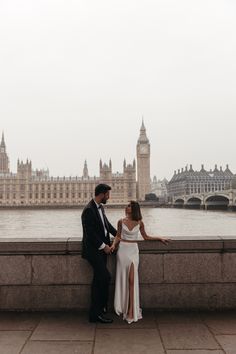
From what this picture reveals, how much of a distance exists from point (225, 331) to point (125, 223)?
4.27 ft

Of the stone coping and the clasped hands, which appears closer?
the clasped hands

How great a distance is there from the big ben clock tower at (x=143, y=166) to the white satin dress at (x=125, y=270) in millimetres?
108596

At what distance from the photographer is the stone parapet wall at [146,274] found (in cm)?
403

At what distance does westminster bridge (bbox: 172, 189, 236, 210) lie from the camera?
191ft

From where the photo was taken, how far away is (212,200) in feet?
235

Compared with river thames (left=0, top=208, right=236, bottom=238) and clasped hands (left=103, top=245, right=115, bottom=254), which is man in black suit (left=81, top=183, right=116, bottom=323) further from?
river thames (left=0, top=208, right=236, bottom=238)

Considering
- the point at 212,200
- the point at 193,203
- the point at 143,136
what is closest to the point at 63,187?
the point at 143,136

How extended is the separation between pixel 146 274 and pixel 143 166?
113003 millimetres

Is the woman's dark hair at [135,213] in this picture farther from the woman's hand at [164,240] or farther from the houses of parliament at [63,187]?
the houses of parliament at [63,187]

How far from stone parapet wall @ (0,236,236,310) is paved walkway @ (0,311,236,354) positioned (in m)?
0.16

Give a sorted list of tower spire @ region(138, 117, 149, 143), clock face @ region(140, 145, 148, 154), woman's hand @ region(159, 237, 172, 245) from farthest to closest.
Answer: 1. tower spire @ region(138, 117, 149, 143)
2. clock face @ region(140, 145, 148, 154)
3. woman's hand @ region(159, 237, 172, 245)

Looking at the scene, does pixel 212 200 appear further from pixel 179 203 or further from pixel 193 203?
pixel 179 203

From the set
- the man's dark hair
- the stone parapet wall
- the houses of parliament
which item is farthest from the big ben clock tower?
the man's dark hair

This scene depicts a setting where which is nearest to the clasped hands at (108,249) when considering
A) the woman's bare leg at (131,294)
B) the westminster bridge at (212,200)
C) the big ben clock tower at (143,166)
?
the woman's bare leg at (131,294)
